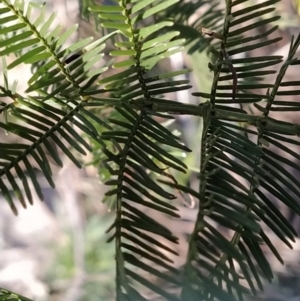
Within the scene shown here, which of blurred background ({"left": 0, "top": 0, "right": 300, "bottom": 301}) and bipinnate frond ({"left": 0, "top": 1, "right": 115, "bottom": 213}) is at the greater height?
blurred background ({"left": 0, "top": 0, "right": 300, "bottom": 301})

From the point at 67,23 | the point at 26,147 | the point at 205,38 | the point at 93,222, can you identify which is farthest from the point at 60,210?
the point at 26,147

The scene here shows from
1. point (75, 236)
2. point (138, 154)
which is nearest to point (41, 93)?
point (138, 154)

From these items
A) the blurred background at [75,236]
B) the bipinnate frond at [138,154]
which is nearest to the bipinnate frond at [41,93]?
the bipinnate frond at [138,154]

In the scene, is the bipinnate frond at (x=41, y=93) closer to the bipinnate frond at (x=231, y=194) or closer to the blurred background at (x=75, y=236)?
the bipinnate frond at (x=231, y=194)

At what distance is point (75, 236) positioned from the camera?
38.8 inches

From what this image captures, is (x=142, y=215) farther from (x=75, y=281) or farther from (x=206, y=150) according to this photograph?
(x=75, y=281)

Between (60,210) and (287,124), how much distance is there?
2.49ft

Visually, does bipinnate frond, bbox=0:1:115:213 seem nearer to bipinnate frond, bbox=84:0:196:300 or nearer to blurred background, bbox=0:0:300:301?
bipinnate frond, bbox=84:0:196:300

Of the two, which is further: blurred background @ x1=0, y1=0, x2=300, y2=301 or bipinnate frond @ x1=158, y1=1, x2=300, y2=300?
blurred background @ x1=0, y1=0, x2=300, y2=301

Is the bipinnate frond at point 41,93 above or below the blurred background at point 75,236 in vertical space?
below

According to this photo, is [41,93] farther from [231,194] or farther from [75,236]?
[75,236]

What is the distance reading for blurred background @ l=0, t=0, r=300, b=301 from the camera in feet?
3.12

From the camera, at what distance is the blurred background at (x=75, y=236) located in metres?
0.95

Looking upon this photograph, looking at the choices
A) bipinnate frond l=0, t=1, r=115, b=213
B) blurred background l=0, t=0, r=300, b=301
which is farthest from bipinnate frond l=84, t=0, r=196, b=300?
blurred background l=0, t=0, r=300, b=301
